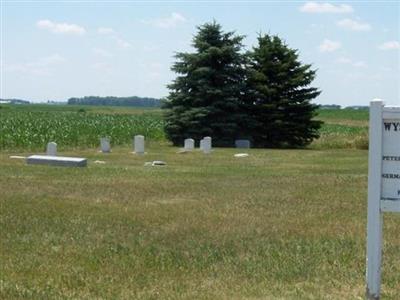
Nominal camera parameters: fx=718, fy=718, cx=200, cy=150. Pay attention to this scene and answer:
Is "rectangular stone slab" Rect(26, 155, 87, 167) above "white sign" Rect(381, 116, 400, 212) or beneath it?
beneath

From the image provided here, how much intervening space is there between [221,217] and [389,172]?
5.63 metres

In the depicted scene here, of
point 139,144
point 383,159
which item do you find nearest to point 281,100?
point 139,144

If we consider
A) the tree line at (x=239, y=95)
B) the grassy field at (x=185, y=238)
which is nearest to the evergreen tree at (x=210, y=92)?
the tree line at (x=239, y=95)

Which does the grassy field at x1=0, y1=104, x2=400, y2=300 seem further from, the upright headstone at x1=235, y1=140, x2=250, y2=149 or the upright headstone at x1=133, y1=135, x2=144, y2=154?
the upright headstone at x1=235, y1=140, x2=250, y2=149

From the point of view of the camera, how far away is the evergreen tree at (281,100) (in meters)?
36.2

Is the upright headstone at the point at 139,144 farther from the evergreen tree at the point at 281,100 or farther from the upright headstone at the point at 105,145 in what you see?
the evergreen tree at the point at 281,100

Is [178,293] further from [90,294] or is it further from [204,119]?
[204,119]

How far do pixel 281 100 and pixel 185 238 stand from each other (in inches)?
1086

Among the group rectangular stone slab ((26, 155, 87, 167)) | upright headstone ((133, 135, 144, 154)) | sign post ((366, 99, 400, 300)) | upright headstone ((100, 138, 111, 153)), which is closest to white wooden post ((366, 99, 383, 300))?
sign post ((366, 99, 400, 300))

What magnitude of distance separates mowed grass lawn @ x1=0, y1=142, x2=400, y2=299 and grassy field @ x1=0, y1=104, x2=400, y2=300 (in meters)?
0.02

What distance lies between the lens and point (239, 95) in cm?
3656

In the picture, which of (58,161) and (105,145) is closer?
(58,161)

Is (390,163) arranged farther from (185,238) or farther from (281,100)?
(281,100)

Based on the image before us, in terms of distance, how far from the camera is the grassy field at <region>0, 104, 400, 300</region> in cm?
671
